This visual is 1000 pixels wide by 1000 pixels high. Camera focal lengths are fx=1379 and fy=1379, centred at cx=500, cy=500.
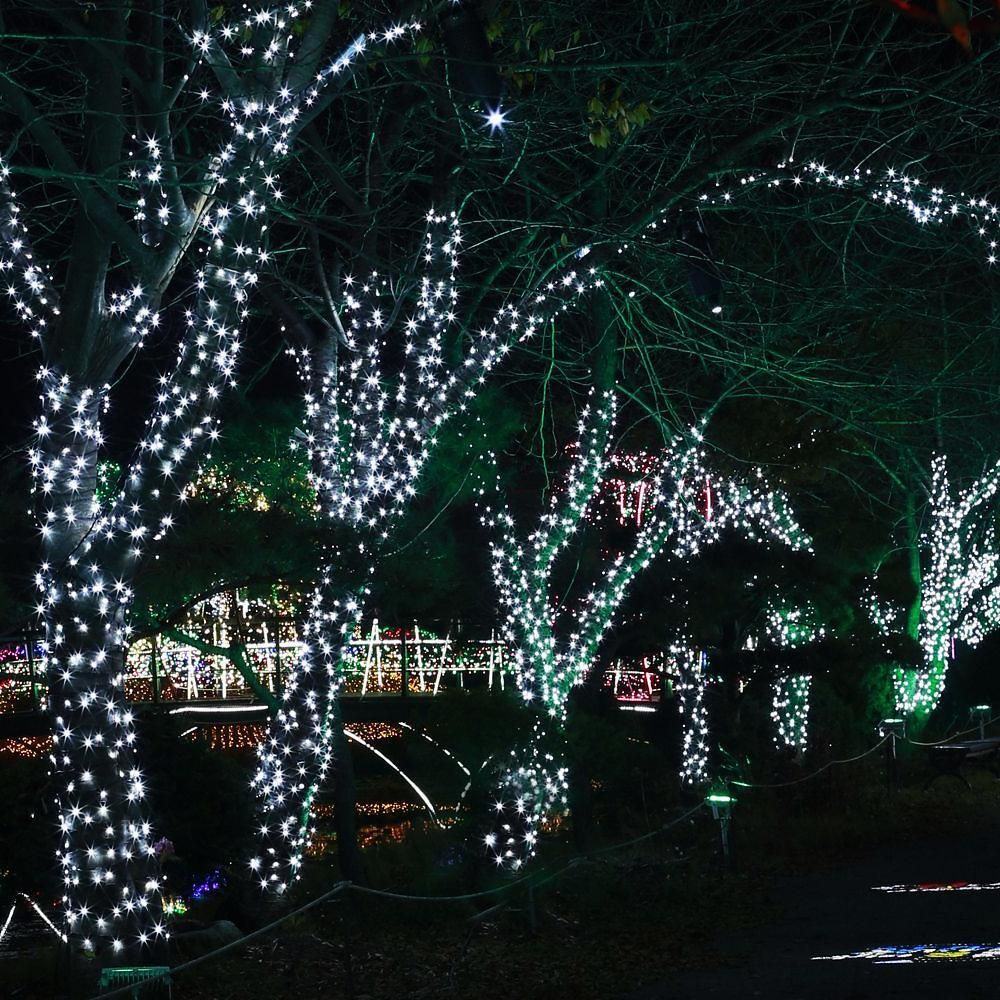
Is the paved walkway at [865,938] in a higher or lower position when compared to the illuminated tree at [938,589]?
lower

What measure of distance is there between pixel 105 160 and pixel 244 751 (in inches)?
533

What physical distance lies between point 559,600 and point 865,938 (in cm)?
746

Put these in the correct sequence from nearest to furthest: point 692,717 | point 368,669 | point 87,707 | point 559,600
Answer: point 87,707 < point 559,600 < point 692,717 < point 368,669

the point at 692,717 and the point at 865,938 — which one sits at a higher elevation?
the point at 692,717

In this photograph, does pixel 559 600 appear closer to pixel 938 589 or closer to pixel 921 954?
pixel 938 589

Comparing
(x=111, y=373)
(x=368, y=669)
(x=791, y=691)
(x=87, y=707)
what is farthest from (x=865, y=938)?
(x=368, y=669)

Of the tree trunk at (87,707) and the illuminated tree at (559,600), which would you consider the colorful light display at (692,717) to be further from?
the tree trunk at (87,707)

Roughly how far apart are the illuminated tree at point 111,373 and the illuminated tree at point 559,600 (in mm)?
3496

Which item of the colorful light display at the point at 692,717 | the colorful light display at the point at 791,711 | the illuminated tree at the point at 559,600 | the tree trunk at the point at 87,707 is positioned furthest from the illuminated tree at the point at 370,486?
the colorful light display at the point at 791,711

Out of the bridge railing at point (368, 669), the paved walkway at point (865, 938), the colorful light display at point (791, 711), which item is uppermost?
the bridge railing at point (368, 669)

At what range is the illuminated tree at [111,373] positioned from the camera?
335 inches

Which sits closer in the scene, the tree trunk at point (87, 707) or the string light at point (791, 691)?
the tree trunk at point (87, 707)

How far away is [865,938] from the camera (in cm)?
945

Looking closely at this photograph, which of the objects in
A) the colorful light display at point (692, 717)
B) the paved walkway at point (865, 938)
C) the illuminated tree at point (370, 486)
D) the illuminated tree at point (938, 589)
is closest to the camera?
the paved walkway at point (865, 938)
